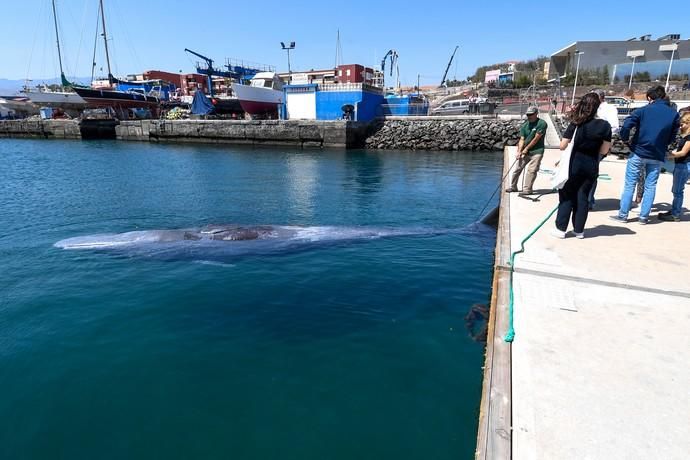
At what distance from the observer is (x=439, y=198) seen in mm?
17562

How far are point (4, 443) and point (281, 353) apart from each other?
126 inches

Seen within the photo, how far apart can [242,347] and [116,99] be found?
6960 cm

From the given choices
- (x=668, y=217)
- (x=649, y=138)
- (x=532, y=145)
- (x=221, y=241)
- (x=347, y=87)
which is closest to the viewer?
Answer: (x=649, y=138)

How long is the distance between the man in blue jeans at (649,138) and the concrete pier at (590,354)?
45.8 inches

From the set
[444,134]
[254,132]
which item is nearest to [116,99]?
[254,132]

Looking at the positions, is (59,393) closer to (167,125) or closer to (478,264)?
(478,264)

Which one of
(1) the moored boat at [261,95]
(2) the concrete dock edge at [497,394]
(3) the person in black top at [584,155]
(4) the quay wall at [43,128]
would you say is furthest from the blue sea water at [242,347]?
(4) the quay wall at [43,128]

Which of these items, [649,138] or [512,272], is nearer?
[512,272]

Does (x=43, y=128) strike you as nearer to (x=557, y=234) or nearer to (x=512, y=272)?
(x=557, y=234)

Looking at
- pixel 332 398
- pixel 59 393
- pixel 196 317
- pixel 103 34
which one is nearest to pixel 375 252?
pixel 196 317

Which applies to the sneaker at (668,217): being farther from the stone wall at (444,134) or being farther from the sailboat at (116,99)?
the sailboat at (116,99)

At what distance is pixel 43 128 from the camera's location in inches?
2190

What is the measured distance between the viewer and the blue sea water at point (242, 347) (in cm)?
441

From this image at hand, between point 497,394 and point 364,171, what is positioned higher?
point 497,394
